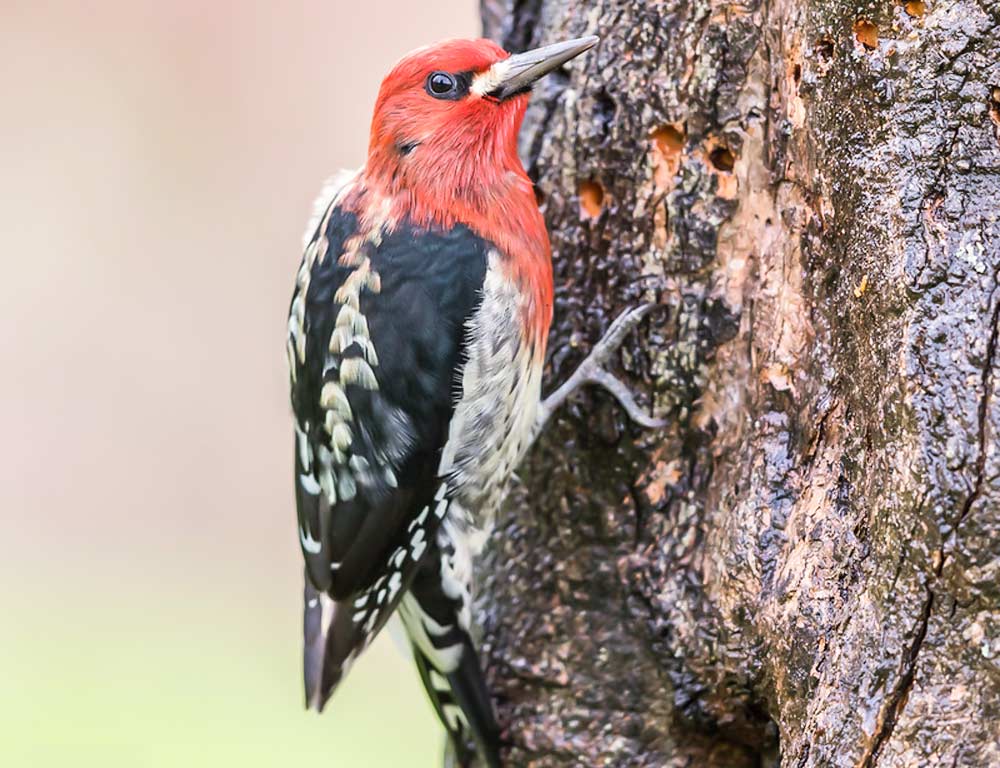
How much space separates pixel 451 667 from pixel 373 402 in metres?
0.71

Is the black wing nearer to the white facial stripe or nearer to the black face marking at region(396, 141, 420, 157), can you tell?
the black face marking at region(396, 141, 420, 157)

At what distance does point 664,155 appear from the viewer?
2.78m

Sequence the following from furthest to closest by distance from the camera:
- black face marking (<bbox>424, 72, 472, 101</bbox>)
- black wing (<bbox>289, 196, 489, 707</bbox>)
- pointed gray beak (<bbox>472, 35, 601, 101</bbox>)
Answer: black face marking (<bbox>424, 72, 472, 101</bbox>), black wing (<bbox>289, 196, 489, 707</bbox>), pointed gray beak (<bbox>472, 35, 601, 101</bbox>)

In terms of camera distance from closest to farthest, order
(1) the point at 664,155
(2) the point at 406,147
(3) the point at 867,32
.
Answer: (3) the point at 867,32 → (1) the point at 664,155 → (2) the point at 406,147

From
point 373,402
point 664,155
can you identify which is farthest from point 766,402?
point 373,402

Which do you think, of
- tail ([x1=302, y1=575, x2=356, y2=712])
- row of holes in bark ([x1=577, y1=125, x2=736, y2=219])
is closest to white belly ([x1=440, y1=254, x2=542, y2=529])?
row of holes in bark ([x1=577, y1=125, x2=736, y2=219])

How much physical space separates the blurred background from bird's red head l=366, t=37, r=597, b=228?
9.75 feet

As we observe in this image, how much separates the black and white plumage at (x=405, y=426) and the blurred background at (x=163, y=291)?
109 inches

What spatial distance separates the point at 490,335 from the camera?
2.85 metres

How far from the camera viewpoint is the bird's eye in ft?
9.65

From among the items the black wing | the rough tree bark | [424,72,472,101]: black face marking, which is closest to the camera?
the rough tree bark

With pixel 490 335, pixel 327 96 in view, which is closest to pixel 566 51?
pixel 490 335

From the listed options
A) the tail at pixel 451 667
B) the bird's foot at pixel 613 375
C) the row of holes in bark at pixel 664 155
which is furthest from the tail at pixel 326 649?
the row of holes in bark at pixel 664 155

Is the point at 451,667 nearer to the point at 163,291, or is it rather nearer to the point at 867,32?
the point at 867,32
